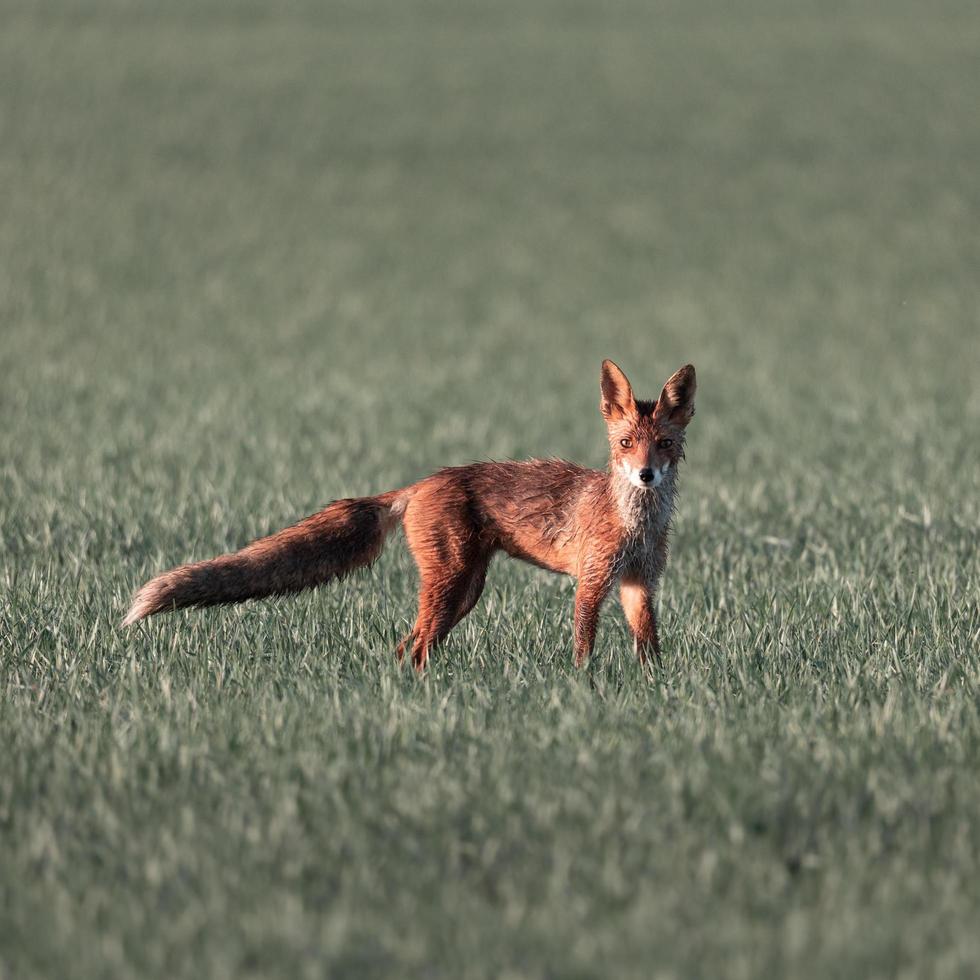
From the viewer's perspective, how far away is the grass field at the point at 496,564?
13.6 feet

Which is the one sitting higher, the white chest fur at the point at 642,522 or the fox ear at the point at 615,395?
the fox ear at the point at 615,395

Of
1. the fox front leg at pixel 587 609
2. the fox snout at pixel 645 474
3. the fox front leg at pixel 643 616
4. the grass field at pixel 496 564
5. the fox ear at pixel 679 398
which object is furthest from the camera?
the fox front leg at pixel 643 616

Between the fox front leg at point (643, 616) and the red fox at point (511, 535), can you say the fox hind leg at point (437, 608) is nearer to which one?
the red fox at point (511, 535)

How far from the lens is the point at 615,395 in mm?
6230

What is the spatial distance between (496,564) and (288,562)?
2746 millimetres

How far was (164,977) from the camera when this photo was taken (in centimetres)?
373

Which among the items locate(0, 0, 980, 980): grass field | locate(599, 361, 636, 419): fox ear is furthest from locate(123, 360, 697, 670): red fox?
locate(0, 0, 980, 980): grass field

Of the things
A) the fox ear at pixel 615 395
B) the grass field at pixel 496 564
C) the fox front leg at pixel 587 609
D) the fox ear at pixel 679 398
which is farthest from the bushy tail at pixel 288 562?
the fox ear at pixel 679 398

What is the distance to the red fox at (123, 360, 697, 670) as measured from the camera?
6.14 meters

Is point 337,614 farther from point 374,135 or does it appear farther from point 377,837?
point 374,135

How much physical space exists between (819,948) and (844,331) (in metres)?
19.2

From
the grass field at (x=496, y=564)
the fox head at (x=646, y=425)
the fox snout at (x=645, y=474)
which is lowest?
the grass field at (x=496, y=564)

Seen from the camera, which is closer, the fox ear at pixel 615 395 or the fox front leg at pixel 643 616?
the fox ear at pixel 615 395

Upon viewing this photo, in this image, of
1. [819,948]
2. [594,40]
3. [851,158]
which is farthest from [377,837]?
[594,40]
